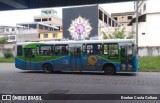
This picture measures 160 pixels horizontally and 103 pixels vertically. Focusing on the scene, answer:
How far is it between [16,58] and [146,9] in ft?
99.6

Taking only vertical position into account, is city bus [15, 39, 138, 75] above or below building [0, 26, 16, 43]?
below

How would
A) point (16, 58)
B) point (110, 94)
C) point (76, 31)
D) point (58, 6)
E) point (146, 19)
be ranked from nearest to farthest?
point (110, 94) → point (58, 6) → point (16, 58) → point (146, 19) → point (76, 31)

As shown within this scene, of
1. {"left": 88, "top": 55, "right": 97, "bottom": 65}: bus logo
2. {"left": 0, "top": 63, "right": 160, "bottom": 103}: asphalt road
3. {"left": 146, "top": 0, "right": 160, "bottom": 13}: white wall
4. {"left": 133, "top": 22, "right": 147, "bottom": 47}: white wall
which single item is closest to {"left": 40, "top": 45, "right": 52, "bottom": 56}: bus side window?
{"left": 88, "top": 55, "right": 97, "bottom": 65}: bus logo

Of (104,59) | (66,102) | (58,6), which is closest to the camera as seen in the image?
(66,102)

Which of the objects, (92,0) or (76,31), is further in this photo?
(76,31)

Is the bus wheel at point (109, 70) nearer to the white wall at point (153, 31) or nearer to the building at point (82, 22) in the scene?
the white wall at point (153, 31)

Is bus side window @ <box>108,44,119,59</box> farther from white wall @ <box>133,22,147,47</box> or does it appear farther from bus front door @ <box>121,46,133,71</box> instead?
white wall @ <box>133,22,147,47</box>

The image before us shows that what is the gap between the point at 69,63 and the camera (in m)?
21.2

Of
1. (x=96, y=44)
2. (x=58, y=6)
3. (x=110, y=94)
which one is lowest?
(x=110, y=94)

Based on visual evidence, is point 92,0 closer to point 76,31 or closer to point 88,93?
point 88,93

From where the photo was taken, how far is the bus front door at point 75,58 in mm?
20938

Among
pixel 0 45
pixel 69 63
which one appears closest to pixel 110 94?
pixel 69 63

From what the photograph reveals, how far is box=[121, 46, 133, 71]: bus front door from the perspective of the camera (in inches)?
758

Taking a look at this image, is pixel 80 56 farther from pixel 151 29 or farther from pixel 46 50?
pixel 151 29
